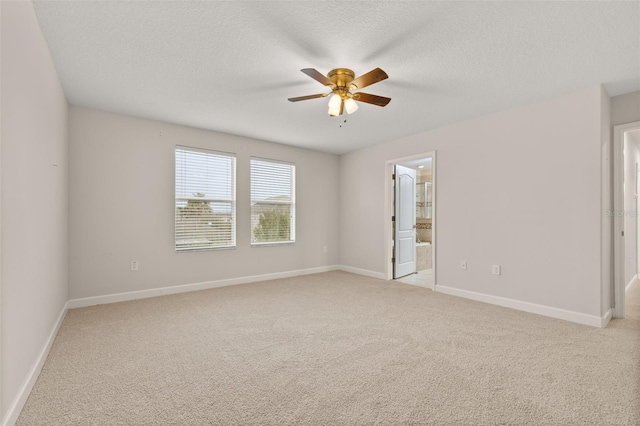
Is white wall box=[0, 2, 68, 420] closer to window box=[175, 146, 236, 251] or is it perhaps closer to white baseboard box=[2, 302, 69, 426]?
white baseboard box=[2, 302, 69, 426]

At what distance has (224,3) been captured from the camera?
6.21ft

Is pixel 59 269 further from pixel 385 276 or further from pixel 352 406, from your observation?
pixel 385 276

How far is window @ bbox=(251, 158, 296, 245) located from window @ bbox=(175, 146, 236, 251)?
39 cm

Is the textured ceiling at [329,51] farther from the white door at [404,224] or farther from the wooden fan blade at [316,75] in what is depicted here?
the white door at [404,224]

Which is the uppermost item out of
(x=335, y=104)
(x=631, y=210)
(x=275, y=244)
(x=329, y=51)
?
(x=329, y=51)

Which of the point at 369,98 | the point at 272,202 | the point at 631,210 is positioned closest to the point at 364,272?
the point at 272,202

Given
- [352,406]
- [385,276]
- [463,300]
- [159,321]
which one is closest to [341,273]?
[385,276]

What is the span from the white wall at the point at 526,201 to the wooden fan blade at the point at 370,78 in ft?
7.09

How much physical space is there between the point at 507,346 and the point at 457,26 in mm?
2474

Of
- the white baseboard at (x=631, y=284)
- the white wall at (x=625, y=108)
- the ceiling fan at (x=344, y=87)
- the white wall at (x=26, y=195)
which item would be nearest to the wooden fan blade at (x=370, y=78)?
the ceiling fan at (x=344, y=87)

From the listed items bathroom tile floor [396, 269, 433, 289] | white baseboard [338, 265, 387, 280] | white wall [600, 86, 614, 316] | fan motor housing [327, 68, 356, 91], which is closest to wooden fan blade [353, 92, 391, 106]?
fan motor housing [327, 68, 356, 91]

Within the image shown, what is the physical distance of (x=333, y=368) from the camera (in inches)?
86.1

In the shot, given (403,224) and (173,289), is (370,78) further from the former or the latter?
(173,289)

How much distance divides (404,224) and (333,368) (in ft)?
12.5
